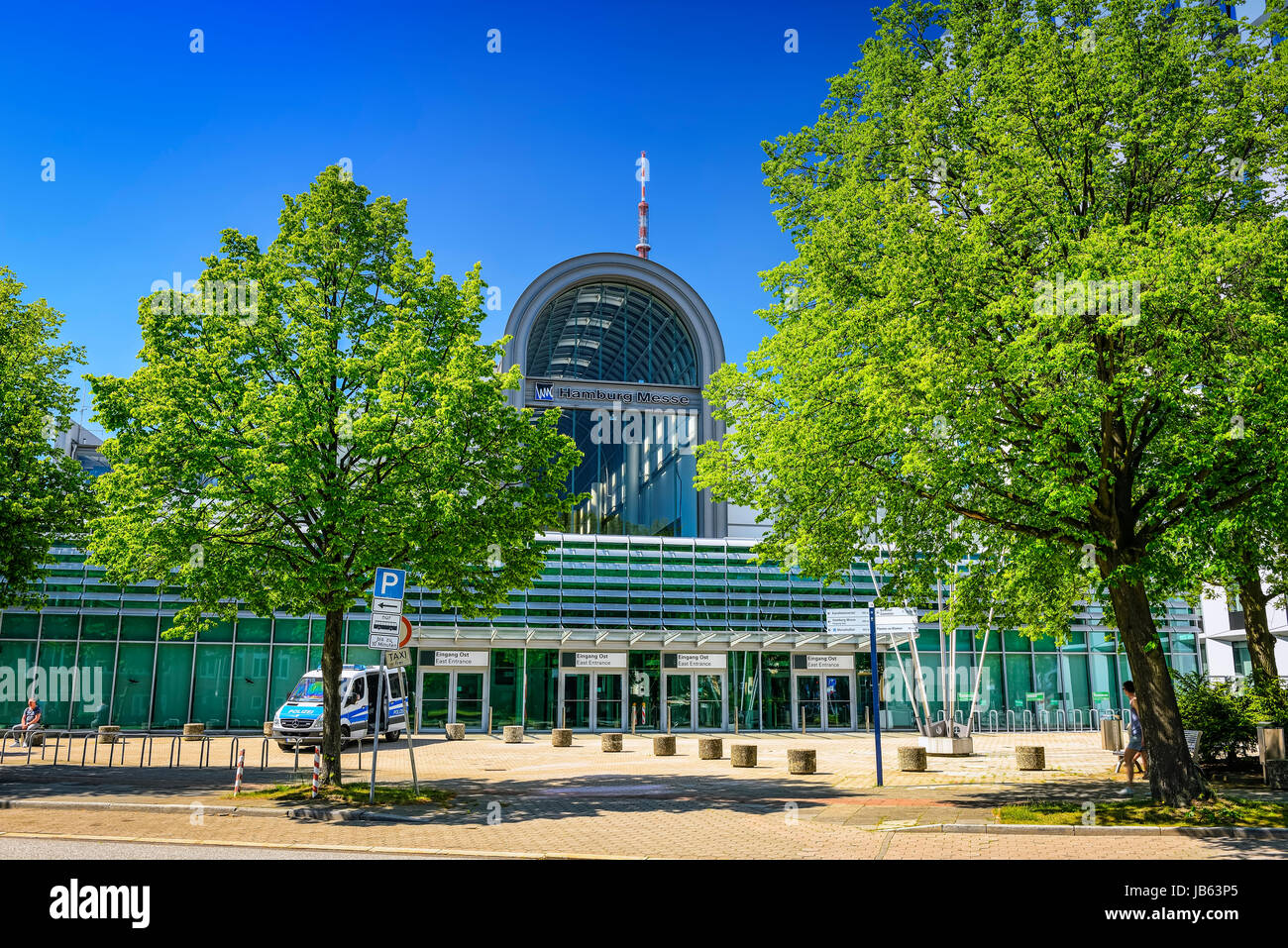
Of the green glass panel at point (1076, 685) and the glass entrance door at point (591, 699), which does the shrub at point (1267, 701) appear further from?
the glass entrance door at point (591, 699)

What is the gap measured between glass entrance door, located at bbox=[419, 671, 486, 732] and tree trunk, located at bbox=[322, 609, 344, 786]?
18.9m

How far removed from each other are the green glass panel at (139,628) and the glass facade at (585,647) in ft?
0.17

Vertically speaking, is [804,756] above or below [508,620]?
below

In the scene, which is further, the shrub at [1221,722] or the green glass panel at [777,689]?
the green glass panel at [777,689]

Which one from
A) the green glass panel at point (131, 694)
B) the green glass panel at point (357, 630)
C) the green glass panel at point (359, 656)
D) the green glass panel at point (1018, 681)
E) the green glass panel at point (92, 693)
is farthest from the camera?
the green glass panel at point (1018, 681)

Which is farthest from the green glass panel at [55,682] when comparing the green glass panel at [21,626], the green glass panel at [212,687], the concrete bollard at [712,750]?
the concrete bollard at [712,750]

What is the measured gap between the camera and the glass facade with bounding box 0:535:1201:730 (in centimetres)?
3378

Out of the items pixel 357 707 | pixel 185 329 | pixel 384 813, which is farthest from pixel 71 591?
pixel 384 813

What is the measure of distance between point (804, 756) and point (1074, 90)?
47.8 feet

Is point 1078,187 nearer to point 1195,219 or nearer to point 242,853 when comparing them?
point 1195,219

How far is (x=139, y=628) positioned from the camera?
34125mm

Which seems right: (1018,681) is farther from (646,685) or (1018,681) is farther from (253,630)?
(253,630)

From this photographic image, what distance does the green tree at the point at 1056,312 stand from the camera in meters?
11.8

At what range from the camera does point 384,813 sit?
A: 14.2 metres
